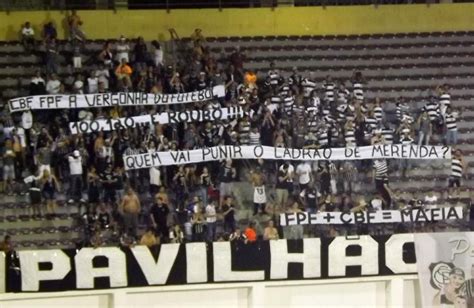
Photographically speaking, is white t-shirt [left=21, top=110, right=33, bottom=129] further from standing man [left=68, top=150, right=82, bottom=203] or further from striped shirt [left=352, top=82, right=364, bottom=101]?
striped shirt [left=352, top=82, right=364, bottom=101]

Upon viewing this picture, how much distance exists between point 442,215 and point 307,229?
2.64 m

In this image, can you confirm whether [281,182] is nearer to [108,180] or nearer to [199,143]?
[199,143]

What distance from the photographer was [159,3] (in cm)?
2709

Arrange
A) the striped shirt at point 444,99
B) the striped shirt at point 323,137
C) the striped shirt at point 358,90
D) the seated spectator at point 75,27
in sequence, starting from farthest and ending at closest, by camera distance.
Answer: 1. the seated spectator at point 75,27
2. the striped shirt at point 358,90
3. the striped shirt at point 444,99
4. the striped shirt at point 323,137

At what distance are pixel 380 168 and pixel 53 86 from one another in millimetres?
7381

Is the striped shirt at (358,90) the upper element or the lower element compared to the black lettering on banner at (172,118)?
upper

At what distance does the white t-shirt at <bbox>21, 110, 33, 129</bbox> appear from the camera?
72.6 ft

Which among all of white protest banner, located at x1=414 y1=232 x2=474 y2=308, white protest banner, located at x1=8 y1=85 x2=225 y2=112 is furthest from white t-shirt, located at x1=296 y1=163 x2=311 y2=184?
white protest banner, located at x1=414 y1=232 x2=474 y2=308

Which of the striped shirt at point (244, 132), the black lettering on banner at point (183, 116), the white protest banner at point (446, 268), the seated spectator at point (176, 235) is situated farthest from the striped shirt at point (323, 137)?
the white protest banner at point (446, 268)

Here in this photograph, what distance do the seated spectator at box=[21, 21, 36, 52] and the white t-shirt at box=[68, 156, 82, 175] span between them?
4.97 meters

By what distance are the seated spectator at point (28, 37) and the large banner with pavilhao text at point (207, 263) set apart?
9.24 metres

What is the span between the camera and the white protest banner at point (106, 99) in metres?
22.4

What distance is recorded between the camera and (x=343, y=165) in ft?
71.8

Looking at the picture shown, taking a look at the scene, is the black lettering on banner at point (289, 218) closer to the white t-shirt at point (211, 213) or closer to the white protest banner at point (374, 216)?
the white protest banner at point (374, 216)
